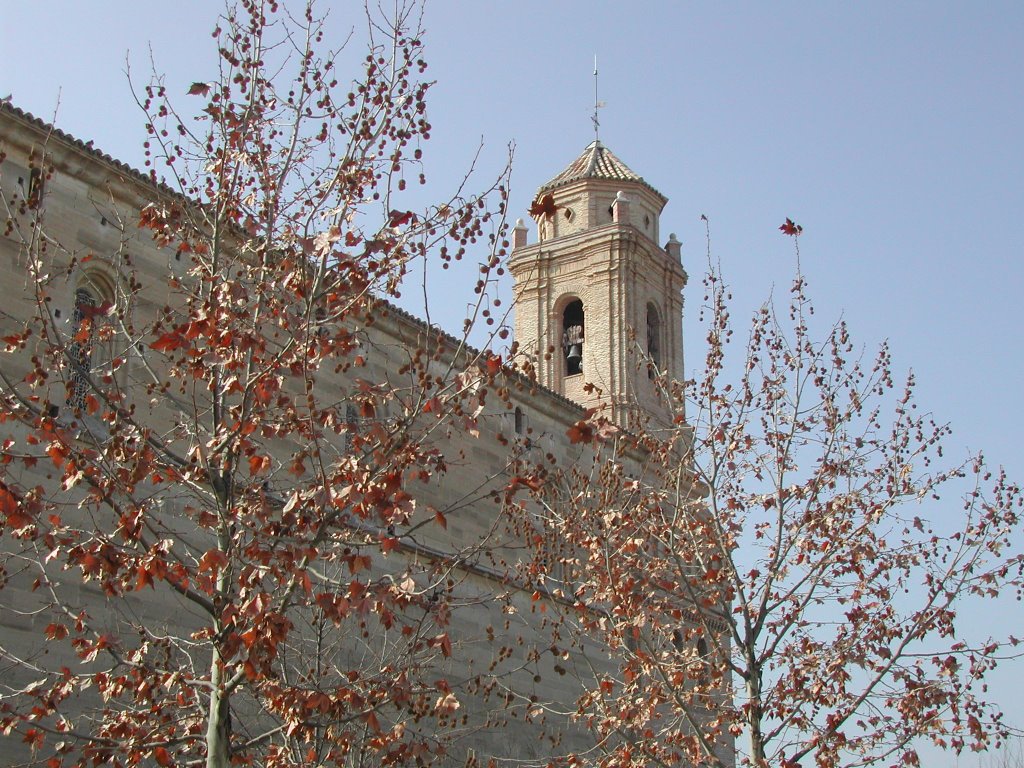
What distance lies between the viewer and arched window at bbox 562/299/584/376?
109ft

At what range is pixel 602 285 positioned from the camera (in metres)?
33.3

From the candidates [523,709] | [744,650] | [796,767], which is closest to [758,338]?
[744,650]

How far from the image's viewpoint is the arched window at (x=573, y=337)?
33375 millimetres

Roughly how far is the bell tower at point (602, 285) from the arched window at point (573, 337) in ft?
0.09

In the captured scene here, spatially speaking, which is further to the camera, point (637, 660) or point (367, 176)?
point (637, 660)

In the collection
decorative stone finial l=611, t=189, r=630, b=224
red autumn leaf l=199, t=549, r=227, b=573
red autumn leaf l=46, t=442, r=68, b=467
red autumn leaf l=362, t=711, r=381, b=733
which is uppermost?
A: decorative stone finial l=611, t=189, r=630, b=224

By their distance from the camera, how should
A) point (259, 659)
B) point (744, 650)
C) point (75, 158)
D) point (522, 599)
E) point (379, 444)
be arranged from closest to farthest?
1. point (259, 659)
2. point (379, 444)
3. point (744, 650)
4. point (75, 158)
5. point (522, 599)

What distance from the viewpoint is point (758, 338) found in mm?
13258

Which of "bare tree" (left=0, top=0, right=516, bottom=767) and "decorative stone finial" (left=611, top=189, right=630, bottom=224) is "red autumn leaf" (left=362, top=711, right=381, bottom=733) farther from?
"decorative stone finial" (left=611, top=189, right=630, bottom=224)

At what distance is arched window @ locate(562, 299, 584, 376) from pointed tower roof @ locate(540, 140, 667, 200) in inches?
136

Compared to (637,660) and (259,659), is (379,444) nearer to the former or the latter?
(259,659)

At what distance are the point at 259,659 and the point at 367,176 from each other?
137 inches

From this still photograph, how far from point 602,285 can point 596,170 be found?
13.8 ft

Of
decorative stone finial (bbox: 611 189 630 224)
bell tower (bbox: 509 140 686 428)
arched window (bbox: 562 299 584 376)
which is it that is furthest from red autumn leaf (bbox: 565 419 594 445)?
decorative stone finial (bbox: 611 189 630 224)
